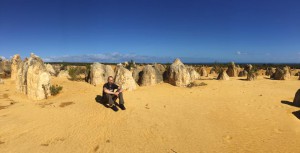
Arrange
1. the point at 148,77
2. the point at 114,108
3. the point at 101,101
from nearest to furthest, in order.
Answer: the point at 114,108 → the point at 101,101 → the point at 148,77

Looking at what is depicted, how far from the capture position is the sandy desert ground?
18.5 feet

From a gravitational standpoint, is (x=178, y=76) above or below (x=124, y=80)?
above

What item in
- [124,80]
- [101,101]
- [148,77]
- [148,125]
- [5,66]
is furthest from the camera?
[5,66]

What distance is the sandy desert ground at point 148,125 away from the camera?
565 centimetres

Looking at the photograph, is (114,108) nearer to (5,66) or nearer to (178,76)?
(178,76)

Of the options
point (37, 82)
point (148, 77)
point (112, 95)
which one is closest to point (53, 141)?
point (112, 95)

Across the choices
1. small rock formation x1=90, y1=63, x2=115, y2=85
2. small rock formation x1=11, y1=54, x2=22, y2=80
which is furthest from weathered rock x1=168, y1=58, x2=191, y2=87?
small rock formation x1=11, y1=54, x2=22, y2=80

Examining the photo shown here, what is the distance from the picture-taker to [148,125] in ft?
23.1

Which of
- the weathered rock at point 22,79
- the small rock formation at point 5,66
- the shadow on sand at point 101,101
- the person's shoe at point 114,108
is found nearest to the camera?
the person's shoe at point 114,108

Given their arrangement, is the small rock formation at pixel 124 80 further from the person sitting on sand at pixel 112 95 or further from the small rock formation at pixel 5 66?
the small rock formation at pixel 5 66

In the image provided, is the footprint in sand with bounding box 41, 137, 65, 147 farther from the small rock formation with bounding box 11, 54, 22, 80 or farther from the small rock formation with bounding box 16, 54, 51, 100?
the small rock formation with bounding box 11, 54, 22, 80

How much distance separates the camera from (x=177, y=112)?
27.8ft

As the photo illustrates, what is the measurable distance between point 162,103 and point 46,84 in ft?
18.6

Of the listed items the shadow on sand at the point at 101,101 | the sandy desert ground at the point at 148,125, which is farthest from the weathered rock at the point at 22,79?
the shadow on sand at the point at 101,101
